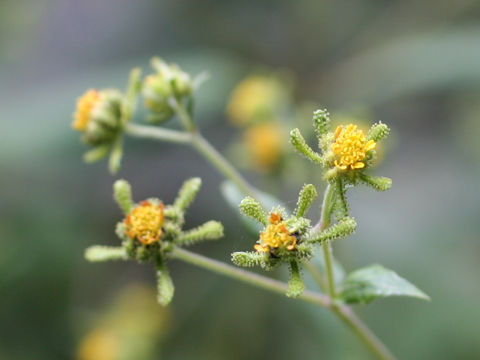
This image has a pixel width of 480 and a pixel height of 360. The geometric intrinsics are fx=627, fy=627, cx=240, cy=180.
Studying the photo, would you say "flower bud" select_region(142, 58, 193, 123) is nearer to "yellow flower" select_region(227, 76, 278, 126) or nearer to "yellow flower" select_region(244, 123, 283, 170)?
"yellow flower" select_region(244, 123, 283, 170)

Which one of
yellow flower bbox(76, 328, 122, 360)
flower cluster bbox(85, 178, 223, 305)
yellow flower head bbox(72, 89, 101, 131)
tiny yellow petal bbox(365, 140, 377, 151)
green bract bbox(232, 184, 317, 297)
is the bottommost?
green bract bbox(232, 184, 317, 297)

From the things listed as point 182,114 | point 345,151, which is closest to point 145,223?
point 182,114

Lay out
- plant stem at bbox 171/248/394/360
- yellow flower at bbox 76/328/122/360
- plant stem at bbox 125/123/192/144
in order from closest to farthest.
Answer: plant stem at bbox 171/248/394/360 → plant stem at bbox 125/123/192/144 → yellow flower at bbox 76/328/122/360

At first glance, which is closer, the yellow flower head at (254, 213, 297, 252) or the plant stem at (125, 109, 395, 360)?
the yellow flower head at (254, 213, 297, 252)

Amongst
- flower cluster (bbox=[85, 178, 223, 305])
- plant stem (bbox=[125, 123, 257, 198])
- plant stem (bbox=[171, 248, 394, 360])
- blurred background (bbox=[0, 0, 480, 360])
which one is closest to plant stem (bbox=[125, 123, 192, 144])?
plant stem (bbox=[125, 123, 257, 198])

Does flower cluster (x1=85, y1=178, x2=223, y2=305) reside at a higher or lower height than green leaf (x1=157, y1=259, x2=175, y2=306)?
higher

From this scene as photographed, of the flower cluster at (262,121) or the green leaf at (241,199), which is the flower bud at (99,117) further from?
the flower cluster at (262,121)

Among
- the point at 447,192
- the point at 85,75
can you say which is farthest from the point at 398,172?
the point at 85,75

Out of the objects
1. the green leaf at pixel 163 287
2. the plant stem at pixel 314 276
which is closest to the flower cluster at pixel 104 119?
the plant stem at pixel 314 276
